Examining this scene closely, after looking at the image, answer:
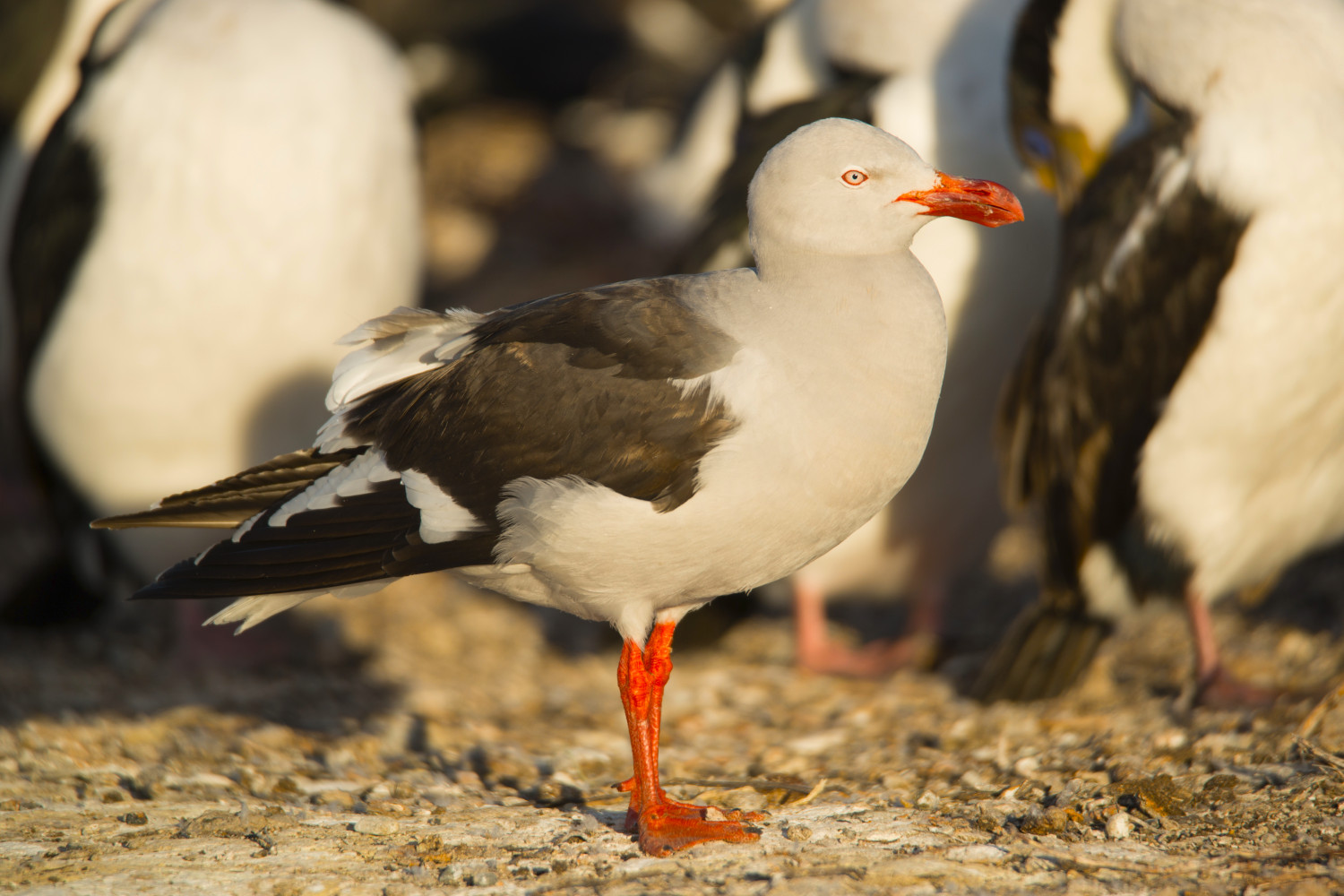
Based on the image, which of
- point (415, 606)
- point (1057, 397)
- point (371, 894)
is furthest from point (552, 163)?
point (371, 894)

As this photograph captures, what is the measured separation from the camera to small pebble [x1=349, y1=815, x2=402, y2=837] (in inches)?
109

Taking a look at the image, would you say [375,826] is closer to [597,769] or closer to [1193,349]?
[597,769]

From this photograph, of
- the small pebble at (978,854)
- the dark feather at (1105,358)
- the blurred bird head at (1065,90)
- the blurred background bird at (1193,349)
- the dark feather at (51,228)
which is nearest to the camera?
the small pebble at (978,854)

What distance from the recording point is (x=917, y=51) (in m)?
4.27

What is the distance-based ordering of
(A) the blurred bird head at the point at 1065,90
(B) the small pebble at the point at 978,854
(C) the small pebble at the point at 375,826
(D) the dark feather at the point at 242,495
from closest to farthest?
(B) the small pebble at the point at 978,854, (C) the small pebble at the point at 375,826, (D) the dark feather at the point at 242,495, (A) the blurred bird head at the point at 1065,90

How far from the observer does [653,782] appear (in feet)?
8.86

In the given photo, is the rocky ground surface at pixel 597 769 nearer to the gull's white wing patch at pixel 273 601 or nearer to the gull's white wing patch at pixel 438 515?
the gull's white wing patch at pixel 273 601

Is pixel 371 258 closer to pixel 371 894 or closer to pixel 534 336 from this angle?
pixel 534 336

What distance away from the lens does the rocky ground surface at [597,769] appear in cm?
251

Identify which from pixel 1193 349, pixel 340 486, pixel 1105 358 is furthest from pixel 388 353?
pixel 1193 349

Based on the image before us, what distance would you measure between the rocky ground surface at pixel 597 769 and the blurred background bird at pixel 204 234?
2.65ft

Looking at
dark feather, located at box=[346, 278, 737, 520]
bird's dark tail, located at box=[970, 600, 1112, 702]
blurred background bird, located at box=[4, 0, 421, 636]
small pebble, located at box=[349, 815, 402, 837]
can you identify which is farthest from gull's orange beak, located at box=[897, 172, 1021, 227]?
blurred background bird, located at box=[4, 0, 421, 636]

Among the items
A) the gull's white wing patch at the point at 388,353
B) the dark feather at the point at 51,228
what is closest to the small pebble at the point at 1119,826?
the gull's white wing patch at the point at 388,353

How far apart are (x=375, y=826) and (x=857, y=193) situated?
1621mm
